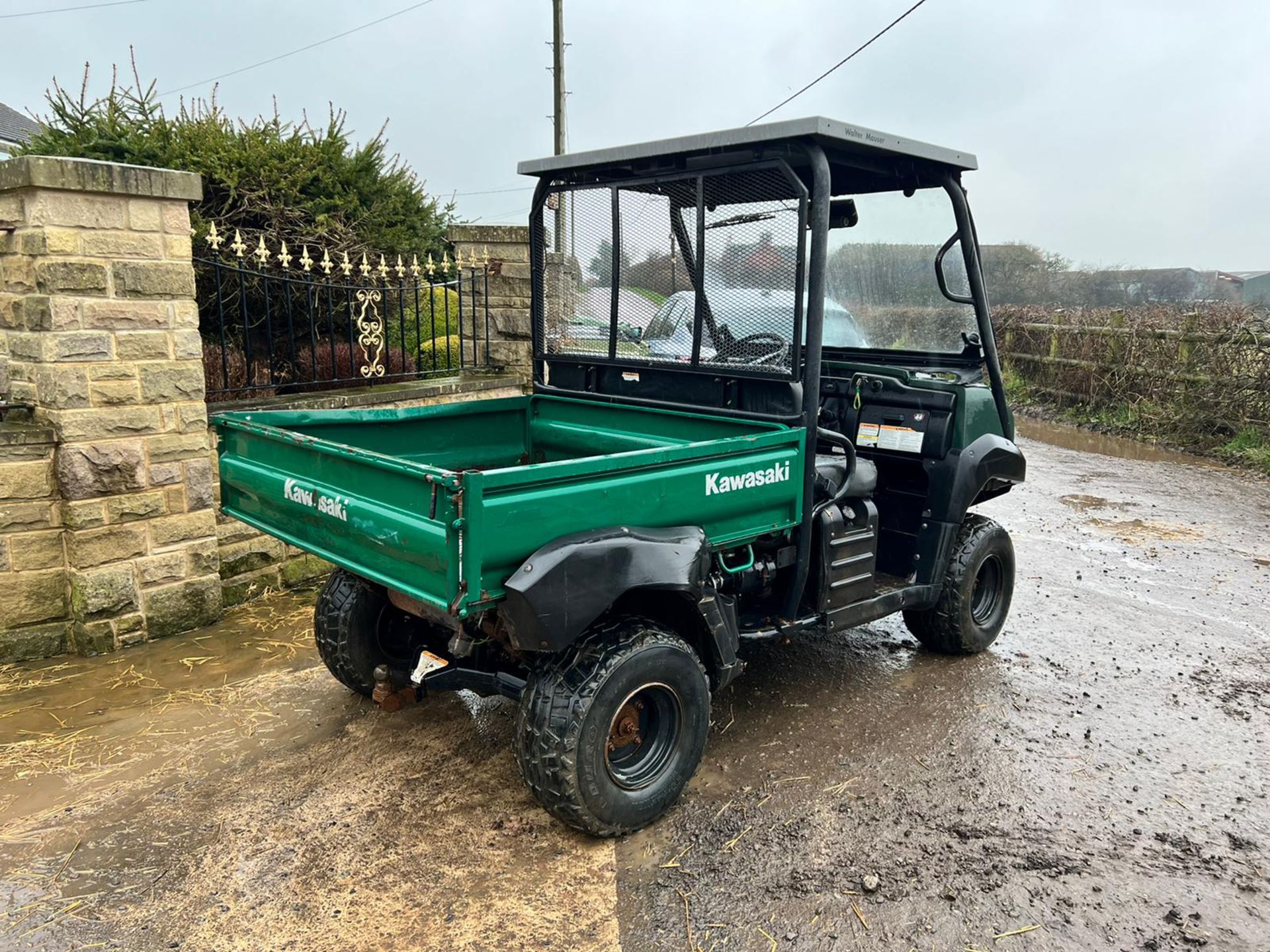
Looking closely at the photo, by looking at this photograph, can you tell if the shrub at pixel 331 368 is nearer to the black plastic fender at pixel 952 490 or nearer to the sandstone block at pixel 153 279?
the sandstone block at pixel 153 279

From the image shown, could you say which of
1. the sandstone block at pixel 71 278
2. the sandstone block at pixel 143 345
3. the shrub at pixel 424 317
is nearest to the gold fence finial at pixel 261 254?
the sandstone block at pixel 143 345

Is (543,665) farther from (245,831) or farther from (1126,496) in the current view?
(1126,496)

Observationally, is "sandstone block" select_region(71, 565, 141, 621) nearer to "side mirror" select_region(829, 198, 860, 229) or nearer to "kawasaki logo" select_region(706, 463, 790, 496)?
"kawasaki logo" select_region(706, 463, 790, 496)

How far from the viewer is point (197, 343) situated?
4.85 m

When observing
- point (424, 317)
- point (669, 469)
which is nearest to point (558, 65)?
point (424, 317)

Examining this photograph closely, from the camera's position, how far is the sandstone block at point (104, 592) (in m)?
4.52

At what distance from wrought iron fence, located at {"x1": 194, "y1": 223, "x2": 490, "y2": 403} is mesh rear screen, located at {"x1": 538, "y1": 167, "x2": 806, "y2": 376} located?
1.97 meters

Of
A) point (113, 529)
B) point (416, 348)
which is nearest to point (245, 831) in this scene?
point (113, 529)

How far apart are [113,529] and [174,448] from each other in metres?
0.50

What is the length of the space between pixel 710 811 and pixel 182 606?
3.16m

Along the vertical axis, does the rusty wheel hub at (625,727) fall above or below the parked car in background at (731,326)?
below

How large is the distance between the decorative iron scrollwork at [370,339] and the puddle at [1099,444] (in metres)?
8.66

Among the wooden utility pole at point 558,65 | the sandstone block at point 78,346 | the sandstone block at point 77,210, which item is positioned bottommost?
the sandstone block at point 78,346

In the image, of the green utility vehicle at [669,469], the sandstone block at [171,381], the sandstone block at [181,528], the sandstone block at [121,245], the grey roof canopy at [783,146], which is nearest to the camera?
the green utility vehicle at [669,469]
